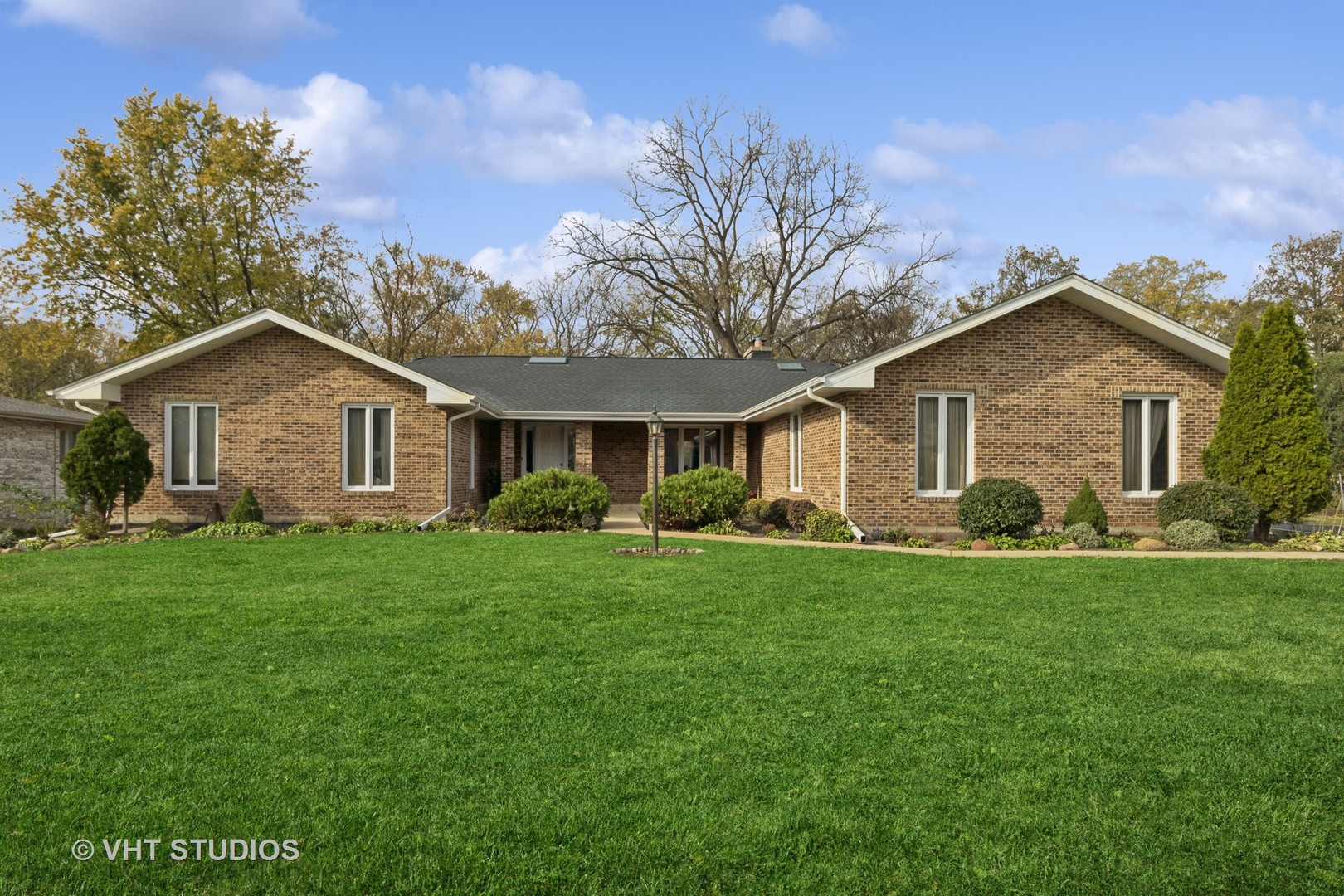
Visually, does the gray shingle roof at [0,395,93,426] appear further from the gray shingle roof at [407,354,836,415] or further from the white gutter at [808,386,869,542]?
the white gutter at [808,386,869,542]

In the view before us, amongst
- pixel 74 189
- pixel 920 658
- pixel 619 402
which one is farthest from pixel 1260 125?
pixel 74 189

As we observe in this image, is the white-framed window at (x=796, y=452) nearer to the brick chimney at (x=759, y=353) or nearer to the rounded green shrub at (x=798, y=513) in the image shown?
the rounded green shrub at (x=798, y=513)

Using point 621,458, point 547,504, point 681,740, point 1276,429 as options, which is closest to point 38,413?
point 547,504

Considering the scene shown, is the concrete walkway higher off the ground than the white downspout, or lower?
lower

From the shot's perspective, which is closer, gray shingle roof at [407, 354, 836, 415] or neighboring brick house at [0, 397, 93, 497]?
neighboring brick house at [0, 397, 93, 497]

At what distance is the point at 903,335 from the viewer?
3862 centimetres

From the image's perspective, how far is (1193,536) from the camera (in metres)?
12.6

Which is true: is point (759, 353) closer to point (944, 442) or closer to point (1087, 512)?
point (944, 442)

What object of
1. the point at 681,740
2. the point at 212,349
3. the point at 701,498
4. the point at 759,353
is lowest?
the point at 681,740

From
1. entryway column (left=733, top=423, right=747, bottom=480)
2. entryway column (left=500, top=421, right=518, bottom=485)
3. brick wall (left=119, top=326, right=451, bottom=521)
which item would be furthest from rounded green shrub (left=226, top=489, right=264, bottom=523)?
entryway column (left=733, top=423, right=747, bottom=480)

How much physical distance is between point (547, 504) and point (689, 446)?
7353 mm

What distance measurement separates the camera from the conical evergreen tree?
13.4 m

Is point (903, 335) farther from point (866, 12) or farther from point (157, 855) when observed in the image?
point (157, 855)

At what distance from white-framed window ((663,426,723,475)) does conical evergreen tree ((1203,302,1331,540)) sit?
1156cm
